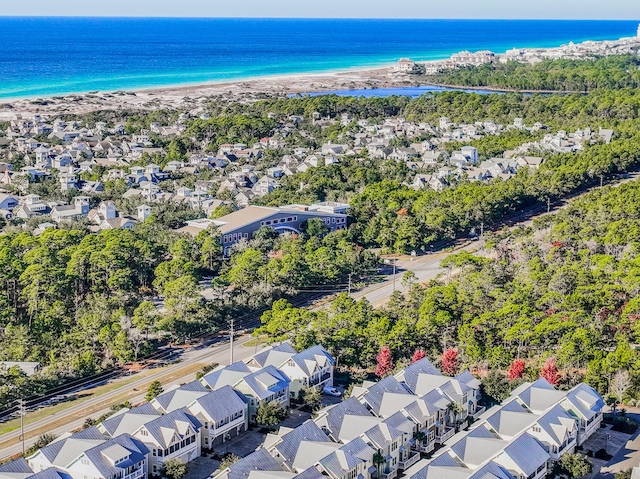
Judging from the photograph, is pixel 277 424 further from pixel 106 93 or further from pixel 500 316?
pixel 106 93

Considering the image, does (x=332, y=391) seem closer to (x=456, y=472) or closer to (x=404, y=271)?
(x=456, y=472)

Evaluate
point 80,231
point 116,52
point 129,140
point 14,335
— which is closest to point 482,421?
point 14,335

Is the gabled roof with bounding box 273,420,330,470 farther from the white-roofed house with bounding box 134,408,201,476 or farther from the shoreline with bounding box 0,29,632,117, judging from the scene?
the shoreline with bounding box 0,29,632,117

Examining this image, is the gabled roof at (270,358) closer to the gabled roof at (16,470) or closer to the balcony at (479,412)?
the balcony at (479,412)

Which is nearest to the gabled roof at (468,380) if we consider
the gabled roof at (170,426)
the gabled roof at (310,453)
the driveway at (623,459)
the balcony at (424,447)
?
the balcony at (424,447)

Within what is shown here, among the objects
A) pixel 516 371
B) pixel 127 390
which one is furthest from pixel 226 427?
pixel 516 371

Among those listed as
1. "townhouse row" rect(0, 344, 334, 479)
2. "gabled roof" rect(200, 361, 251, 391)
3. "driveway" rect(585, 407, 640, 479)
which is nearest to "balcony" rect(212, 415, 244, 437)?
"townhouse row" rect(0, 344, 334, 479)
